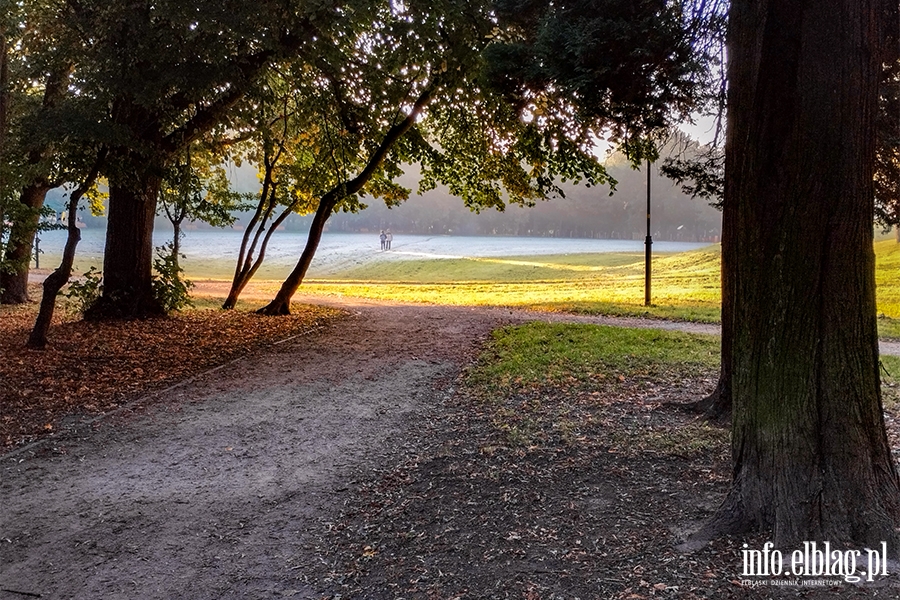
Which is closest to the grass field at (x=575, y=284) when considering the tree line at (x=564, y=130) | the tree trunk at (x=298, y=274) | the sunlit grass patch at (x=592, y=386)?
the tree line at (x=564, y=130)

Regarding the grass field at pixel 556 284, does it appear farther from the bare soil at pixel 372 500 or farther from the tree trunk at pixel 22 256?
the tree trunk at pixel 22 256

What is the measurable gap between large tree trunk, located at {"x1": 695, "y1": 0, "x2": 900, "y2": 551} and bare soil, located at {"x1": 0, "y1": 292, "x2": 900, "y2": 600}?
354 mm

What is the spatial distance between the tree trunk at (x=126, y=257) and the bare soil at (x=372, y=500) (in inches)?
196

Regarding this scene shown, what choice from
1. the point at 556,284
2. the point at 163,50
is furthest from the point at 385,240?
the point at 163,50

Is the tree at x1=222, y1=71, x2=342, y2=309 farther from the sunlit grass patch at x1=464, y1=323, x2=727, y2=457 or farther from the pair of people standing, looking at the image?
the pair of people standing

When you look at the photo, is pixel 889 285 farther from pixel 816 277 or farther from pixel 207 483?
pixel 207 483

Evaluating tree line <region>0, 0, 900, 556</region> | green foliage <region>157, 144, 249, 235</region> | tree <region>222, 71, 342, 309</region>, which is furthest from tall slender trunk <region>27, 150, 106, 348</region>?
tree <region>222, 71, 342, 309</region>

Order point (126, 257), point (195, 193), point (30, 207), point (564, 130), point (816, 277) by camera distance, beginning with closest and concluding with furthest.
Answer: point (816, 277), point (30, 207), point (564, 130), point (126, 257), point (195, 193)

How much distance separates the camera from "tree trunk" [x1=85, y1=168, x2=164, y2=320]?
35.3ft

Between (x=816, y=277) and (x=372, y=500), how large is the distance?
114 inches

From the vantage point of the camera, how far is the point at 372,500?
4.03 metres

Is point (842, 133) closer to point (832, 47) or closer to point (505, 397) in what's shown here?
point (832, 47)

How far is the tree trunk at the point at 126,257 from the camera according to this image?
35.3 ft

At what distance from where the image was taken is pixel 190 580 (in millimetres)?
3100
